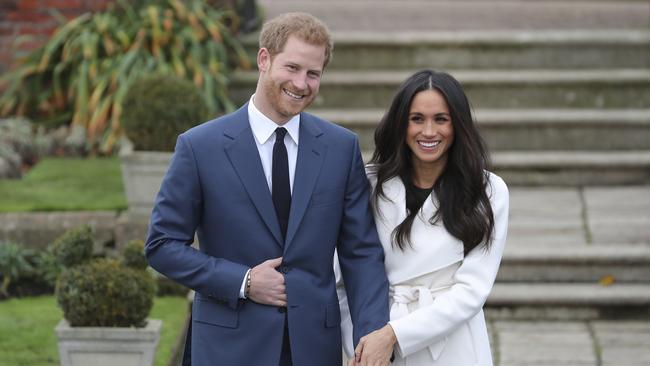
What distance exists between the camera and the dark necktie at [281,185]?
150 inches

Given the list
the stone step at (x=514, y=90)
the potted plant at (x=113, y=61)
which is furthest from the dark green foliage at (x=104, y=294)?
the stone step at (x=514, y=90)

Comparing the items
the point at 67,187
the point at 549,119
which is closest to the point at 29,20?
the point at 67,187

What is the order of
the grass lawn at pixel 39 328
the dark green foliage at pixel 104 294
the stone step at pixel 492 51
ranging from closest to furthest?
the dark green foliage at pixel 104 294 < the grass lawn at pixel 39 328 < the stone step at pixel 492 51

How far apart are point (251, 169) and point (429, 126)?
21.9 inches

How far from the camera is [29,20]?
9102 mm

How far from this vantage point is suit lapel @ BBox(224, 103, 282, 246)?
3764mm

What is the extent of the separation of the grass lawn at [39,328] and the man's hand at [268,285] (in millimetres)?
2017

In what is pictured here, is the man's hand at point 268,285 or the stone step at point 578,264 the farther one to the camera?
the stone step at point 578,264

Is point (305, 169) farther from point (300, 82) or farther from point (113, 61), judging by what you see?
point (113, 61)

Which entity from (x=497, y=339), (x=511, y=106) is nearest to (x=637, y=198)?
(x=511, y=106)

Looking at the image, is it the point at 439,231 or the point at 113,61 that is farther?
the point at 113,61

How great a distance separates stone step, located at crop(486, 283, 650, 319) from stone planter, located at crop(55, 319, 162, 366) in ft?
6.79

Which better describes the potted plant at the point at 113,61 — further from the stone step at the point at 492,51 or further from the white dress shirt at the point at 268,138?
the white dress shirt at the point at 268,138

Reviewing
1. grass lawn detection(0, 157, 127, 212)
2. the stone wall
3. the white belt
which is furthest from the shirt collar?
the stone wall
